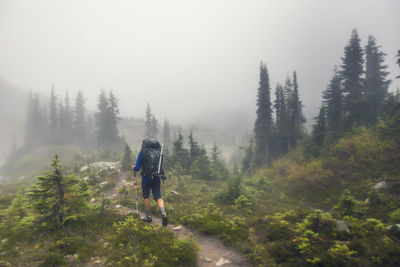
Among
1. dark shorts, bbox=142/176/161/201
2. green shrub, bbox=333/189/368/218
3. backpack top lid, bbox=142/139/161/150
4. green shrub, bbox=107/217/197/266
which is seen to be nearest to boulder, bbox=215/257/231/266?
green shrub, bbox=107/217/197/266

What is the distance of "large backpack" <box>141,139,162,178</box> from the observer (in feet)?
21.8

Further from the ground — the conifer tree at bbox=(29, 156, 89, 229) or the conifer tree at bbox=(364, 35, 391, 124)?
the conifer tree at bbox=(364, 35, 391, 124)

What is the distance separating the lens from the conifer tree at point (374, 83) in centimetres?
2888

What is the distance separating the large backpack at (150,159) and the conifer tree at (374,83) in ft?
119

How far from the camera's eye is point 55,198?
620 cm

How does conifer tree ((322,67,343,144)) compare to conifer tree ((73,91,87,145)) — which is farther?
conifer tree ((73,91,87,145))

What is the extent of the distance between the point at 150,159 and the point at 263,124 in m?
35.3

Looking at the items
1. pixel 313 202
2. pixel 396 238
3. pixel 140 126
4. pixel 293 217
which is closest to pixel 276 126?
pixel 313 202

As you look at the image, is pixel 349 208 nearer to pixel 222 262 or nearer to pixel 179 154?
pixel 222 262

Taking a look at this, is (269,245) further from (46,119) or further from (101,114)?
(46,119)

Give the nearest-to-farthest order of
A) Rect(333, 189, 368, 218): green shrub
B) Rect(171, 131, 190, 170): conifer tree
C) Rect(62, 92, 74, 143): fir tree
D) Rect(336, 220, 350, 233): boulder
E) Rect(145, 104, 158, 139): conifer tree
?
Rect(336, 220, 350, 233): boulder, Rect(333, 189, 368, 218): green shrub, Rect(171, 131, 190, 170): conifer tree, Rect(62, 92, 74, 143): fir tree, Rect(145, 104, 158, 139): conifer tree

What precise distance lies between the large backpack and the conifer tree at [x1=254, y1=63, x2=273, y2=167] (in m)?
33.7

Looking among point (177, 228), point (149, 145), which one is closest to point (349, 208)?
point (177, 228)

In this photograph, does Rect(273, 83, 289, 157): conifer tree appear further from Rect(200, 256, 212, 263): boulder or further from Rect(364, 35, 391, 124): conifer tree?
Rect(200, 256, 212, 263): boulder
